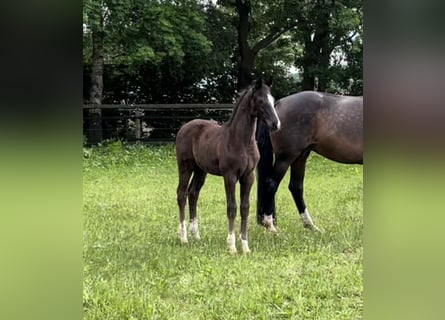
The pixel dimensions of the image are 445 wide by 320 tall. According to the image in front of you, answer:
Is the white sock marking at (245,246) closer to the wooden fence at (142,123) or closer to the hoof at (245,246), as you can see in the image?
the hoof at (245,246)

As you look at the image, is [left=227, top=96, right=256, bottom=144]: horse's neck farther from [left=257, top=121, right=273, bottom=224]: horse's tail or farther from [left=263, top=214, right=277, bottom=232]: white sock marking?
[left=263, top=214, right=277, bottom=232]: white sock marking

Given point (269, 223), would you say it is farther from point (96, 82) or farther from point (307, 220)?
point (96, 82)

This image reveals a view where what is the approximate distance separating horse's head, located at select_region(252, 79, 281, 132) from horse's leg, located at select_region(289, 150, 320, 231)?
0.97 metres

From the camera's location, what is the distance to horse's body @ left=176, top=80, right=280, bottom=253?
7.82 feet

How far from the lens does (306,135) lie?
314 cm

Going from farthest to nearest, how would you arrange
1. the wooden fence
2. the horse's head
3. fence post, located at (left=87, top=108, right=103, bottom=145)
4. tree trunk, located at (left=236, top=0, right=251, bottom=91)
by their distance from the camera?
tree trunk, located at (left=236, top=0, right=251, bottom=91) → fence post, located at (left=87, top=108, right=103, bottom=145) → the wooden fence → the horse's head

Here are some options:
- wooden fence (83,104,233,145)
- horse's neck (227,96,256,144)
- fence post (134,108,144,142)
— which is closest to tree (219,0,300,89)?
wooden fence (83,104,233,145)

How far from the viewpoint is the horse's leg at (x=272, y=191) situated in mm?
2971

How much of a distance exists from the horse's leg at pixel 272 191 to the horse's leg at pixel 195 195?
0.46 meters

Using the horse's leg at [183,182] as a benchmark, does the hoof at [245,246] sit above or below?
below

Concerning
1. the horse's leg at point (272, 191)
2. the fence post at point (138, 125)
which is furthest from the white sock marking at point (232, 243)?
the fence post at point (138, 125)

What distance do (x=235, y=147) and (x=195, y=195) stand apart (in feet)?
1.67
